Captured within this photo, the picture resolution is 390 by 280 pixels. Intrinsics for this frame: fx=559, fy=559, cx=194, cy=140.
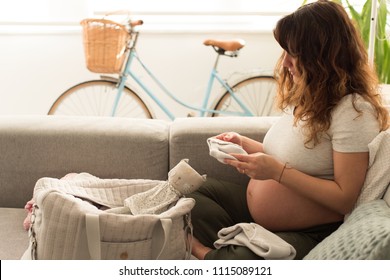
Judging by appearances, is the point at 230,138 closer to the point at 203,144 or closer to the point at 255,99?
the point at 203,144

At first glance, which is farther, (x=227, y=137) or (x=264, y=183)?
(x=227, y=137)

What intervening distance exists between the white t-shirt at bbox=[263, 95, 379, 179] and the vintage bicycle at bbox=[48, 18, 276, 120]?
1.47 m

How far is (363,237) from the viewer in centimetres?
110

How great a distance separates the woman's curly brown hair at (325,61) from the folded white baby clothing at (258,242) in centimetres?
27

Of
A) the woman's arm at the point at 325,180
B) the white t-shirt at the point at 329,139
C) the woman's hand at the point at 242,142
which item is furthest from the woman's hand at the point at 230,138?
the woman's arm at the point at 325,180

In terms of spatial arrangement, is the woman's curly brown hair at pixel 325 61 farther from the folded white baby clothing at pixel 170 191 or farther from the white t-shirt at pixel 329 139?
the folded white baby clothing at pixel 170 191

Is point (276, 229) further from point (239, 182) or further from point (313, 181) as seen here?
point (239, 182)

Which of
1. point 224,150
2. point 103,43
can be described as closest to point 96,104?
point 103,43

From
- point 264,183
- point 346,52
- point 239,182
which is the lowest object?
point 239,182

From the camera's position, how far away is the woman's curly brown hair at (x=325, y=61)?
142 centimetres
